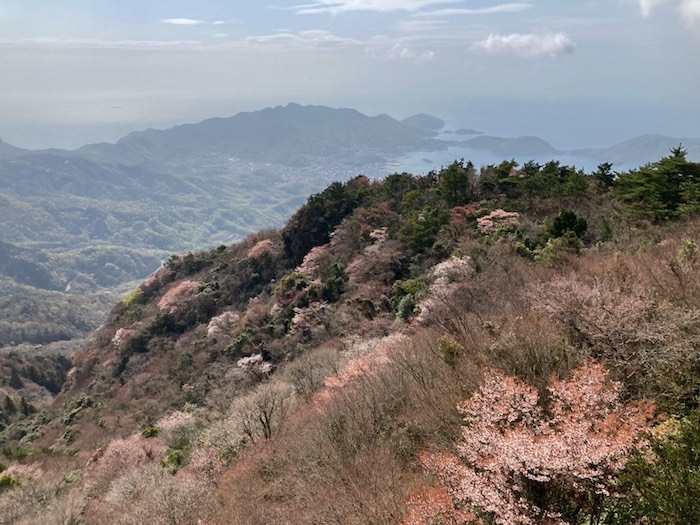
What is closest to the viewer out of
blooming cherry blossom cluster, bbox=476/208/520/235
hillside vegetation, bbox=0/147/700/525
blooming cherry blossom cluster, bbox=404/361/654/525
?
blooming cherry blossom cluster, bbox=404/361/654/525

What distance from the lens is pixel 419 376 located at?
15.5 metres

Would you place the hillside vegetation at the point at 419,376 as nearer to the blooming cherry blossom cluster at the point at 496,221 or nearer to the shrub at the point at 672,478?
the shrub at the point at 672,478

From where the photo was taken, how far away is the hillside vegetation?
8125 millimetres

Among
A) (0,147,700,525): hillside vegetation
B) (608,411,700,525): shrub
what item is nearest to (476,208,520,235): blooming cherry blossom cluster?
(0,147,700,525): hillside vegetation

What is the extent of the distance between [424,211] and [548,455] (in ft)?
116

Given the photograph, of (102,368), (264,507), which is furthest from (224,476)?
(102,368)

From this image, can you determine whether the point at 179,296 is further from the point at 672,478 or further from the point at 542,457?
the point at 672,478

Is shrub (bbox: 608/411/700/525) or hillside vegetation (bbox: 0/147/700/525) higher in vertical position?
shrub (bbox: 608/411/700/525)

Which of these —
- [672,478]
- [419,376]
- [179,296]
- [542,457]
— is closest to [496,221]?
[419,376]

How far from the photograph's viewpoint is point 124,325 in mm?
62750

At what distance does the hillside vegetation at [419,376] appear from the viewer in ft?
26.7

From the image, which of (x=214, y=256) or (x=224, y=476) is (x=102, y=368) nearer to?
(x=214, y=256)

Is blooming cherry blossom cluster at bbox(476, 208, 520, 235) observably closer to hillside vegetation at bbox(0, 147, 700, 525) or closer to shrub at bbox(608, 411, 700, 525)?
hillside vegetation at bbox(0, 147, 700, 525)

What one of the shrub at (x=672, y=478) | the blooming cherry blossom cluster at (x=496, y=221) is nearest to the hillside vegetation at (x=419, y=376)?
the shrub at (x=672, y=478)
